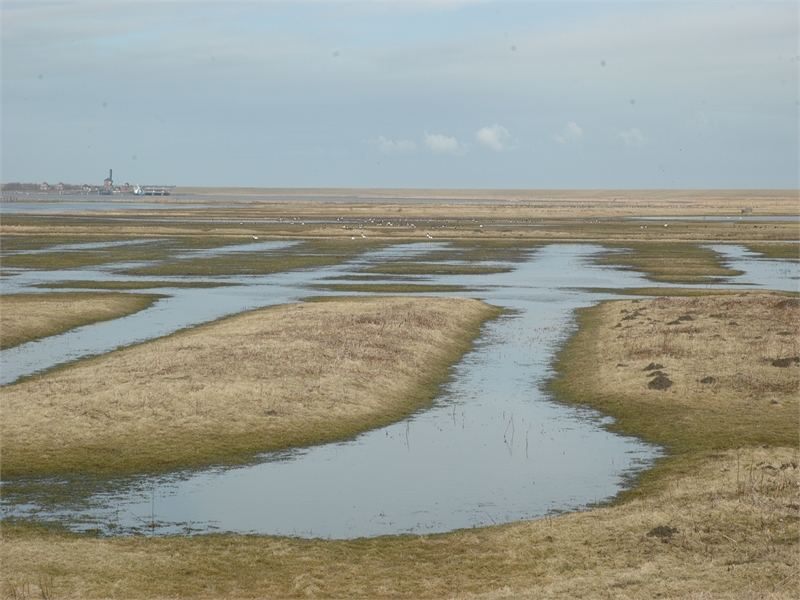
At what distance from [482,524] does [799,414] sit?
12.8m

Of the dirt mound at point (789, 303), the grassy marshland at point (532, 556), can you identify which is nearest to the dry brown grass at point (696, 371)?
the dirt mound at point (789, 303)

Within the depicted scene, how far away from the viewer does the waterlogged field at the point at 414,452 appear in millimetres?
15562

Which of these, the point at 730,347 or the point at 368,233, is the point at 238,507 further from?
the point at 368,233

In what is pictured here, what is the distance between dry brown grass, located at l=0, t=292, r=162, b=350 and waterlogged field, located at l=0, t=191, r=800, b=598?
733 millimetres

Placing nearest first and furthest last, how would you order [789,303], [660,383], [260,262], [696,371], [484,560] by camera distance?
[484,560] → [660,383] → [696,371] → [789,303] → [260,262]

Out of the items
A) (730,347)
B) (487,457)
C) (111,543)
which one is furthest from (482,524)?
(730,347)

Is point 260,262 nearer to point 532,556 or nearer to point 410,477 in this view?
point 410,477

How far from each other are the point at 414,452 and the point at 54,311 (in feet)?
92.0

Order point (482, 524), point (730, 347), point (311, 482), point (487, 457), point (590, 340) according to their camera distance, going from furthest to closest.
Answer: point (590, 340)
point (730, 347)
point (487, 457)
point (311, 482)
point (482, 524)

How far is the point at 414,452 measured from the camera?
23703 mm

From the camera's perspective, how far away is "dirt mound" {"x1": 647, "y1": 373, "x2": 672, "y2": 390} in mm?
29484

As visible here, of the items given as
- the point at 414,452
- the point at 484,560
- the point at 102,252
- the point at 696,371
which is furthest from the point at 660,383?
the point at 102,252

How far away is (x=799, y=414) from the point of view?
26.5 m

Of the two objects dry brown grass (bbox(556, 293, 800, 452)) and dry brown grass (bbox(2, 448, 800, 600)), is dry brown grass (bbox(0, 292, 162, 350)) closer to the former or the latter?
dry brown grass (bbox(556, 293, 800, 452))
